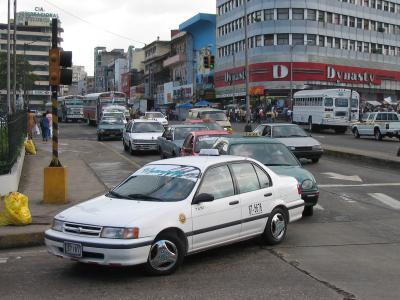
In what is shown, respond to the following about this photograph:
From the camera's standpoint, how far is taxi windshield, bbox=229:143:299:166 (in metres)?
11.9

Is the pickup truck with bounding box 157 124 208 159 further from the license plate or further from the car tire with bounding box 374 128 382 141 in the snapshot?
the car tire with bounding box 374 128 382 141

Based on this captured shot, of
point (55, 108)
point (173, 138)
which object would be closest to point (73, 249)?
point (55, 108)

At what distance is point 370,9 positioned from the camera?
281ft

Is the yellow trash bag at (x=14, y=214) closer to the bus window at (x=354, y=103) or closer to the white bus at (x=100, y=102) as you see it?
the bus window at (x=354, y=103)

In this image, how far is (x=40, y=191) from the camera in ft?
45.9

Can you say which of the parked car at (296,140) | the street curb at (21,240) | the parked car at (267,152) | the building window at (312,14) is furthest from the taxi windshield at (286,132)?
the building window at (312,14)

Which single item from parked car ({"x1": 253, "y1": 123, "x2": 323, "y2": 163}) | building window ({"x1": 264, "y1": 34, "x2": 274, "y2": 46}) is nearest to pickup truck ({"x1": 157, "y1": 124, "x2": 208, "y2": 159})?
parked car ({"x1": 253, "y1": 123, "x2": 323, "y2": 163})

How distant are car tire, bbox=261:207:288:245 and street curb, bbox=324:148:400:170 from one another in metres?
12.0

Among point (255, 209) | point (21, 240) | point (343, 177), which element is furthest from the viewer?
point (343, 177)

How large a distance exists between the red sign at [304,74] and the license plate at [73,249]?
221ft

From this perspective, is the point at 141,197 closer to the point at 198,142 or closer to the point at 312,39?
the point at 198,142

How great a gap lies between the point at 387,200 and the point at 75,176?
29.0 ft

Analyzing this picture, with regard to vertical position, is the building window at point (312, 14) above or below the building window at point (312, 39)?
above

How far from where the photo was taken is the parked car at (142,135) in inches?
998
